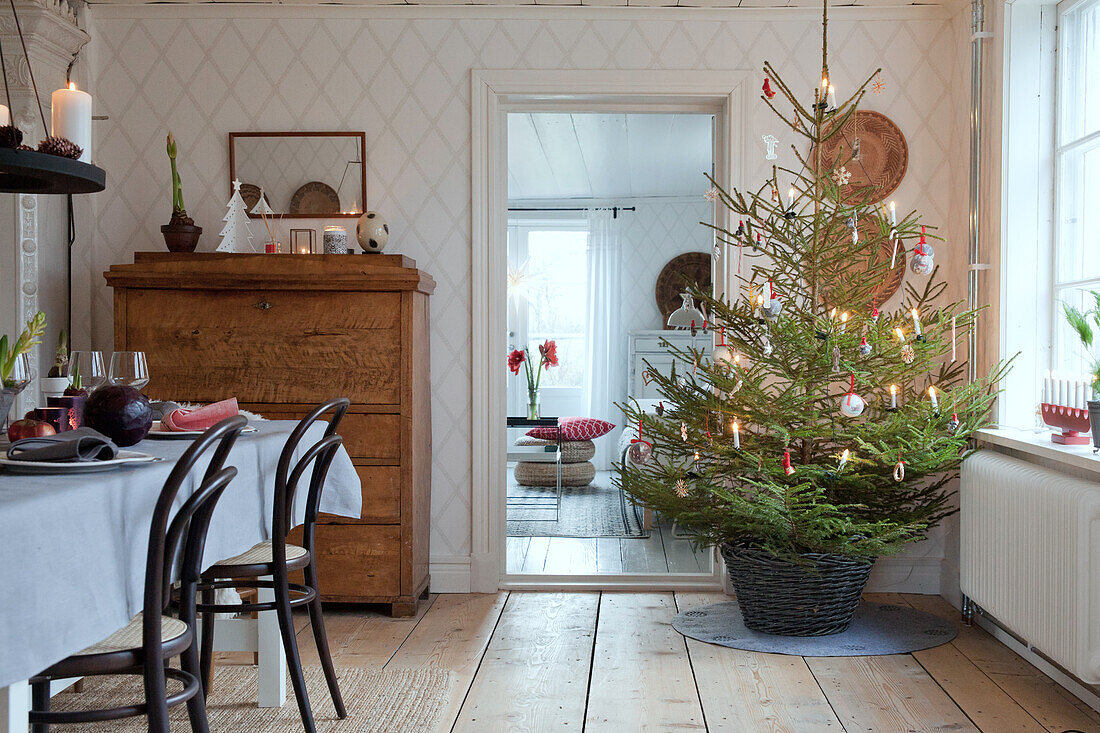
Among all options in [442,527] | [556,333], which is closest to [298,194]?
[442,527]

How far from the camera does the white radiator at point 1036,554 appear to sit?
240 cm

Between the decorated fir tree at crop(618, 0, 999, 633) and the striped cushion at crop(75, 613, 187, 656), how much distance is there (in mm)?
1889

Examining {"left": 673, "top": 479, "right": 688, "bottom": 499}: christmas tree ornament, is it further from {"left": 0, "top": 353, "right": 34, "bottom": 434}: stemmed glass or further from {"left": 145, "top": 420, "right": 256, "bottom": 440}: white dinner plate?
{"left": 0, "top": 353, "right": 34, "bottom": 434}: stemmed glass

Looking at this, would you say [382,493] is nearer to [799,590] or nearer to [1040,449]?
[799,590]

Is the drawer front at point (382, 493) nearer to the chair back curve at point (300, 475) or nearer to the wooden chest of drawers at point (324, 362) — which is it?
the wooden chest of drawers at point (324, 362)

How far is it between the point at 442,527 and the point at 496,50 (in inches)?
79.6

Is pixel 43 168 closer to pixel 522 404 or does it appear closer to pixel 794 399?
pixel 794 399

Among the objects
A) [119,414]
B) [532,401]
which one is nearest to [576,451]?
[532,401]

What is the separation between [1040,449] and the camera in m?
2.81

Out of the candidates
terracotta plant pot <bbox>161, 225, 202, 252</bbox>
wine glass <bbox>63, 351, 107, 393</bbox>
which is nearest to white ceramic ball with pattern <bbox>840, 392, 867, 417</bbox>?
wine glass <bbox>63, 351, 107, 393</bbox>

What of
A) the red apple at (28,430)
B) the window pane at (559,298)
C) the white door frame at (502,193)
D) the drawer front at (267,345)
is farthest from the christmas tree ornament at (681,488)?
Answer: the window pane at (559,298)

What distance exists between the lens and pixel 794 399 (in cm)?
309

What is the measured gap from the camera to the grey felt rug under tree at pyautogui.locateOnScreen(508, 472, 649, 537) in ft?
17.4

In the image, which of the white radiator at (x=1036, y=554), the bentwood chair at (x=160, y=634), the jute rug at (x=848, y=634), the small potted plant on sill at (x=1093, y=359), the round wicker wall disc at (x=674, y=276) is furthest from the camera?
the round wicker wall disc at (x=674, y=276)
